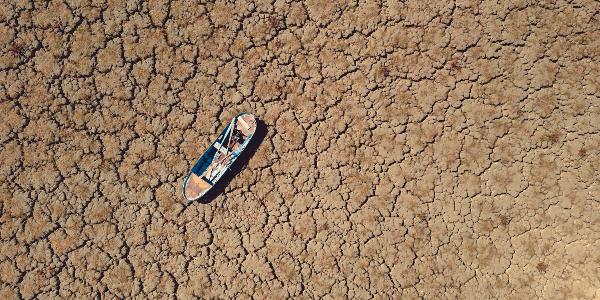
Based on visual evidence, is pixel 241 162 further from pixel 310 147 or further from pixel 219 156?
pixel 310 147

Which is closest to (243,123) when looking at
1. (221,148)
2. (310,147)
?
(221,148)

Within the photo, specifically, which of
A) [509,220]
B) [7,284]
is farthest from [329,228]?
[7,284]

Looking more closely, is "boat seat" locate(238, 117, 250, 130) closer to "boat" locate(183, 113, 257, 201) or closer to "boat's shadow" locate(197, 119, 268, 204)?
"boat" locate(183, 113, 257, 201)

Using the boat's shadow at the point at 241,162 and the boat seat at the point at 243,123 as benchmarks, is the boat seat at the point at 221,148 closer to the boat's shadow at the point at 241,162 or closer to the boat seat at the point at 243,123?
the boat's shadow at the point at 241,162

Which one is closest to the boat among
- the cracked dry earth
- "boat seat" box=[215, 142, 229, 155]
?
"boat seat" box=[215, 142, 229, 155]

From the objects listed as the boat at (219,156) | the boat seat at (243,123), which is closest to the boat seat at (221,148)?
the boat at (219,156)

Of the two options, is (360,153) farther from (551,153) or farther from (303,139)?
(551,153)
